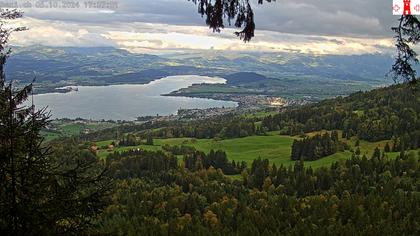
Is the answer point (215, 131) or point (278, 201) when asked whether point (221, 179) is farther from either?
point (215, 131)

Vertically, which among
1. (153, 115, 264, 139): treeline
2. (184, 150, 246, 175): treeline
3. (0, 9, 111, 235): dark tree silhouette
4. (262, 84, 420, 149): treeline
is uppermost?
(0, 9, 111, 235): dark tree silhouette

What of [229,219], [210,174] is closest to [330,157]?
[210,174]

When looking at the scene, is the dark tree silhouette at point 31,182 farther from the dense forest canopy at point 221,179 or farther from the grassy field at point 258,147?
the grassy field at point 258,147

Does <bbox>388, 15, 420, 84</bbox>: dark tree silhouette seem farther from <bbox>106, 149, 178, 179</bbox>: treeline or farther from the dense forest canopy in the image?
<bbox>106, 149, 178, 179</bbox>: treeline

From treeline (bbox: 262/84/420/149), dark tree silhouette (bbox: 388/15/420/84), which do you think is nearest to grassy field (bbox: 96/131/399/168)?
treeline (bbox: 262/84/420/149)

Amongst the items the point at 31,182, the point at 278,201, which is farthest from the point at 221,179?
the point at 31,182

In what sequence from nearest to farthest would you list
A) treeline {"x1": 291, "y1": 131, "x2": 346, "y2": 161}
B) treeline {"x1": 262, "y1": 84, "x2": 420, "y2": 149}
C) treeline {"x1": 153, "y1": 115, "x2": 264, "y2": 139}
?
treeline {"x1": 291, "y1": 131, "x2": 346, "y2": 161} → treeline {"x1": 262, "y1": 84, "x2": 420, "y2": 149} → treeline {"x1": 153, "y1": 115, "x2": 264, "y2": 139}

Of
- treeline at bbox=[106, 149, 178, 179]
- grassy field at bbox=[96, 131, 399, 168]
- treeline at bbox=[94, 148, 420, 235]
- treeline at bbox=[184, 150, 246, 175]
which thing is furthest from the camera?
grassy field at bbox=[96, 131, 399, 168]
